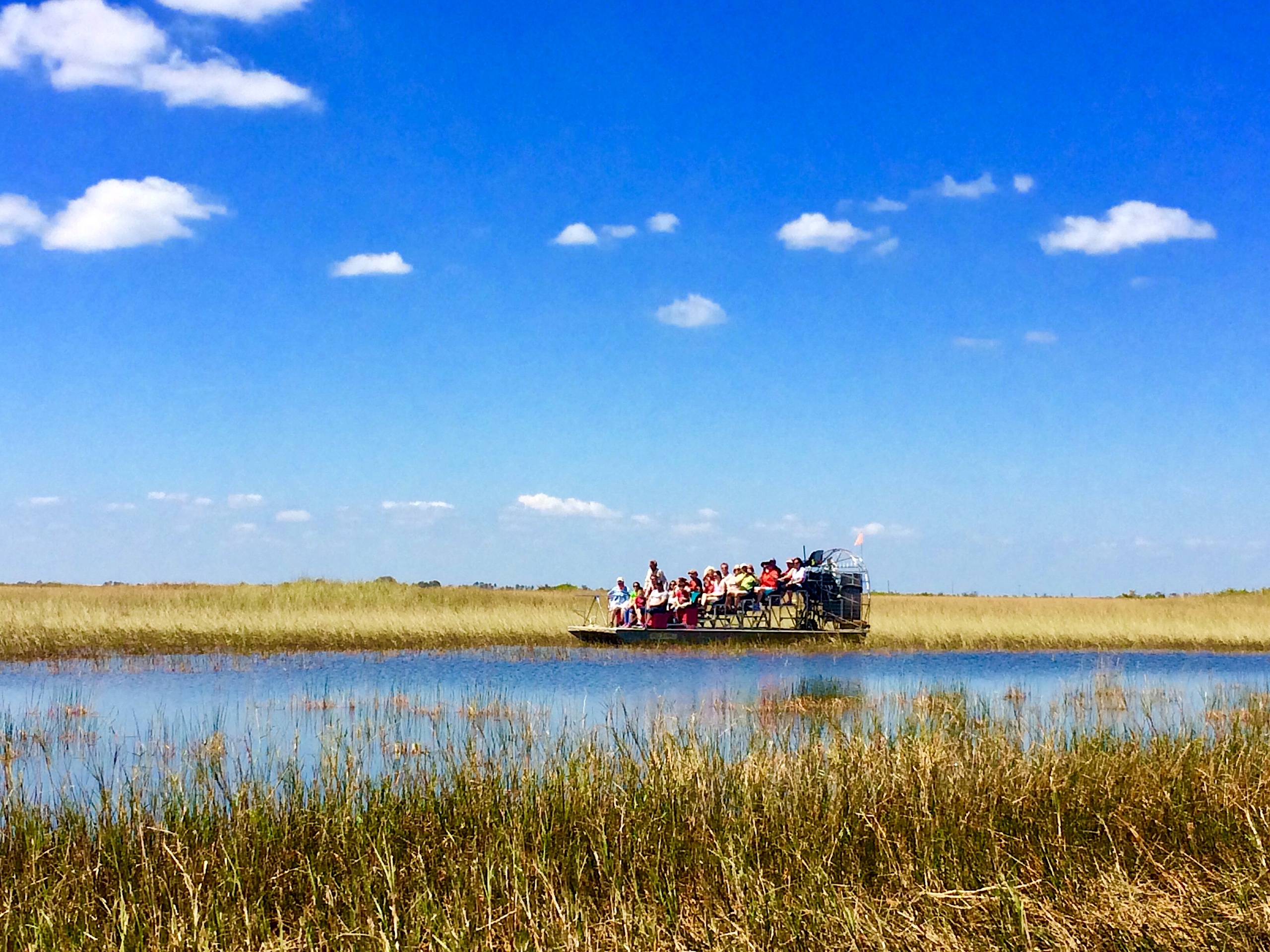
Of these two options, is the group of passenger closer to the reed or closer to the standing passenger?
the standing passenger

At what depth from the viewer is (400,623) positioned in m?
28.4

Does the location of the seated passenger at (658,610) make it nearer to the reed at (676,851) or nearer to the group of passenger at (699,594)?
the group of passenger at (699,594)

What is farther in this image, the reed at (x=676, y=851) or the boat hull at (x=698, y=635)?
the boat hull at (x=698, y=635)

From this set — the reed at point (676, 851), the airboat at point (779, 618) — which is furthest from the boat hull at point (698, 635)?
the reed at point (676, 851)

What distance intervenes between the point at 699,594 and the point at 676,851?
2048cm

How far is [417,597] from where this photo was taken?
36.2 meters

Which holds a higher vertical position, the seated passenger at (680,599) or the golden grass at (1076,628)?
the seated passenger at (680,599)

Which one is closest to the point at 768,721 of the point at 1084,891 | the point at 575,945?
the point at 1084,891

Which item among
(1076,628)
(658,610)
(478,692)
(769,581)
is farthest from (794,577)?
(478,692)

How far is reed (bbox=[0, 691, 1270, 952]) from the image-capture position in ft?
18.7

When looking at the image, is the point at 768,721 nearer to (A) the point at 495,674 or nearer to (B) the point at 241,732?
(B) the point at 241,732

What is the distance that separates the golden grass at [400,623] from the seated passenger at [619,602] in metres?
1.24

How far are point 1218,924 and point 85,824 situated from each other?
6.58m

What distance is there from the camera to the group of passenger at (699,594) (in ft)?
89.7
